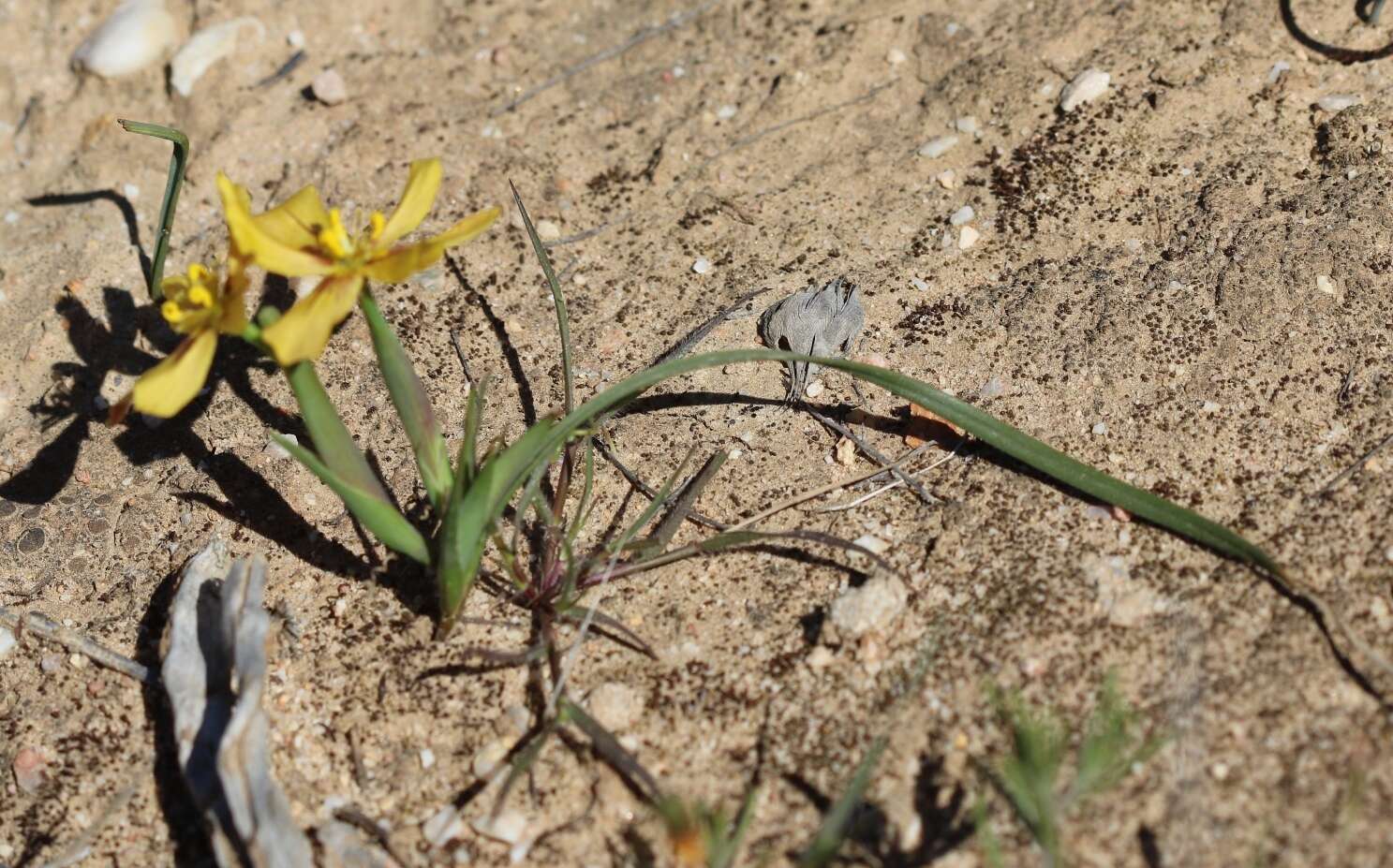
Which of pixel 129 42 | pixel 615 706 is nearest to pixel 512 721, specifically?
pixel 615 706

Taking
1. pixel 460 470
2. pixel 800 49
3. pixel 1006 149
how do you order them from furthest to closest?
pixel 800 49, pixel 1006 149, pixel 460 470

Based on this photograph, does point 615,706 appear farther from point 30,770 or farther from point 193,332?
point 30,770

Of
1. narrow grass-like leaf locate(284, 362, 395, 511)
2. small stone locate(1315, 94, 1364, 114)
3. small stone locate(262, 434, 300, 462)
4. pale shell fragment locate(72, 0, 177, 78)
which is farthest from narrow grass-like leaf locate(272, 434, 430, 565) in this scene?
small stone locate(1315, 94, 1364, 114)

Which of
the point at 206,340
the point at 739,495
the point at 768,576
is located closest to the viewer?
the point at 206,340

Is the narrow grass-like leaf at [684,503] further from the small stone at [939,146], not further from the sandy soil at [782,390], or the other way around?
the small stone at [939,146]

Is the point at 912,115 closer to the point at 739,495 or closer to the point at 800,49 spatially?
the point at 800,49

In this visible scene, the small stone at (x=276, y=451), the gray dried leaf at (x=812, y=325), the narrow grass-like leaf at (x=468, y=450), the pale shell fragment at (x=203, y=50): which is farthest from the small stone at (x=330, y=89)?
the narrow grass-like leaf at (x=468, y=450)

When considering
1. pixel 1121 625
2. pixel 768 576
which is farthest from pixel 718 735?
pixel 1121 625

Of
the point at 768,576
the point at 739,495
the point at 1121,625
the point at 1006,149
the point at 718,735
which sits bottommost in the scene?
the point at 718,735
